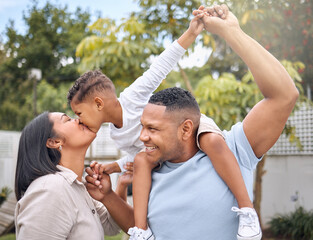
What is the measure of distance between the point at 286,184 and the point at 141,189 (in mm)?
5564

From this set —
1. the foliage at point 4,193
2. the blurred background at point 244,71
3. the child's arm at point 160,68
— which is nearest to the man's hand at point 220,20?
the child's arm at point 160,68

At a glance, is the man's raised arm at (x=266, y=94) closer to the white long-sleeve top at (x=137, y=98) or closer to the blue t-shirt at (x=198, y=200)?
the blue t-shirt at (x=198, y=200)

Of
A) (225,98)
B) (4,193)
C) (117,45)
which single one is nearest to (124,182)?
(225,98)

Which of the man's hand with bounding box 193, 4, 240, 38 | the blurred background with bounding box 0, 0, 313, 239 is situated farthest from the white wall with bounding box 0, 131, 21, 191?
the man's hand with bounding box 193, 4, 240, 38

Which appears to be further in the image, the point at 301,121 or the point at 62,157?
the point at 301,121

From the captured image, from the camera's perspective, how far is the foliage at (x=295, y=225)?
19.0 feet

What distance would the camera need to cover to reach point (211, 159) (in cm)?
152

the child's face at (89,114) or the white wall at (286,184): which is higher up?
the child's face at (89,114)

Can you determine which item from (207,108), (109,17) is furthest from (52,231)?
(109,17)

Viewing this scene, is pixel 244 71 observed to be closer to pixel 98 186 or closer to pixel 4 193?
pixel 98 186

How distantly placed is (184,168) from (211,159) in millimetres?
118

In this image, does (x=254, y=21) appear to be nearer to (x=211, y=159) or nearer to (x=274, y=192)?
(x=274, y=192)

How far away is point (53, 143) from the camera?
5.89 ft

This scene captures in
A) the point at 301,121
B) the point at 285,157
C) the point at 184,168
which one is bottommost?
the point at 285,157
